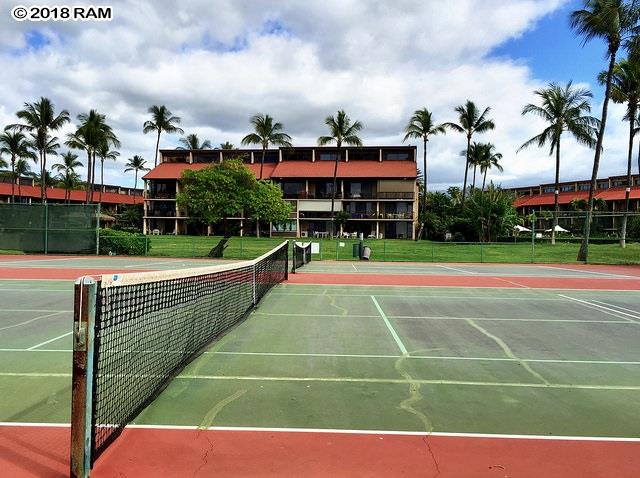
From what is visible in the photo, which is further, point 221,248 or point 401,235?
point 401,235

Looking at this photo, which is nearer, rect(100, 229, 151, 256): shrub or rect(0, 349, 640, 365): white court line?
rect(0, 349, 640, 365): white court line

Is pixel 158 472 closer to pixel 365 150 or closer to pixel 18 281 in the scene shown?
pixel 18 281

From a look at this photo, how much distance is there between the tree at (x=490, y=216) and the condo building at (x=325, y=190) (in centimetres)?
977

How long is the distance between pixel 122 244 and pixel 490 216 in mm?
36953

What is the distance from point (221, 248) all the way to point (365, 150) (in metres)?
39.1

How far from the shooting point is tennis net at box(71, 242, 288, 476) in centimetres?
346

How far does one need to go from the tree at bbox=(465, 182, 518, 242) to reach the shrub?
3429 centimetres

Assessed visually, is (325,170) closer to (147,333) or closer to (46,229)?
(46,229)

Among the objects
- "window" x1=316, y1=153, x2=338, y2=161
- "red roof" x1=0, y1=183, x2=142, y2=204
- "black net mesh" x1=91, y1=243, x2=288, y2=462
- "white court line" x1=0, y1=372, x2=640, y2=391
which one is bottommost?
"white court line" x1=0, y1=372, x2=640, y2=391

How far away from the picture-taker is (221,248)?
103 ft

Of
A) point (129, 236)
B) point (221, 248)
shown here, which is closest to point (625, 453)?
point (221, 248)

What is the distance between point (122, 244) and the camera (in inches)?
1262

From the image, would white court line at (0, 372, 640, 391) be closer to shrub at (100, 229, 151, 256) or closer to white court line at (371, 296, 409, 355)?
white court line at (371, 296, 409, 355)

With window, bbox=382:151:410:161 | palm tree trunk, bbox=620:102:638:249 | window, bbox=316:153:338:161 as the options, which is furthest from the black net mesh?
window, bbox=316:153:338:161
